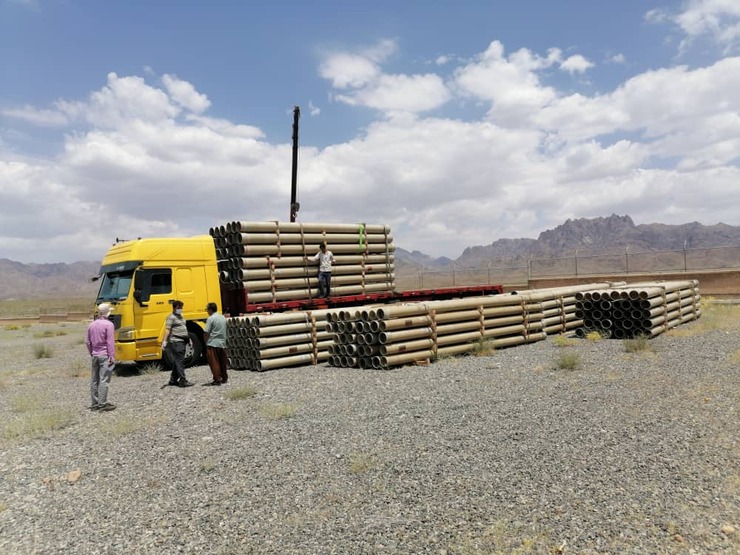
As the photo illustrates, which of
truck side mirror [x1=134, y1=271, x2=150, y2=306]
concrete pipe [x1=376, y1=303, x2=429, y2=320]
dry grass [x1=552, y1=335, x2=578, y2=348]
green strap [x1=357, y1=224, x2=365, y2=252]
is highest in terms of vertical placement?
green strap [x1=357, y1=224, x2=365, y2=252]

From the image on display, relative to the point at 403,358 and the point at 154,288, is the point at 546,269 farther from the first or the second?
the point at 154,288

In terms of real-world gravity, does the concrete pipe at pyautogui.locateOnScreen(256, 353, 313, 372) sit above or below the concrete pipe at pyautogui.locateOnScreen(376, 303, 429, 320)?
below

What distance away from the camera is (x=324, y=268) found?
15.9 m

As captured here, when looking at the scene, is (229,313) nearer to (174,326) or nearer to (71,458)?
(174,326)

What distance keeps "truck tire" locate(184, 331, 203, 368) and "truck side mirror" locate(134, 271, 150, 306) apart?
1477mm

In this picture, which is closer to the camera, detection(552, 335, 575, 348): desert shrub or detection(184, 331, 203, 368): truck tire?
detection(184, 331, 203, 368): truck tire

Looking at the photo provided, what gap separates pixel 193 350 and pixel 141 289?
81.7 inches

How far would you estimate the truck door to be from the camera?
13.5 m

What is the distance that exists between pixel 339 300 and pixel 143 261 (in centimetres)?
535

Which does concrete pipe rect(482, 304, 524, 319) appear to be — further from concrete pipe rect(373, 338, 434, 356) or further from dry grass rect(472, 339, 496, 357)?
concrete pipe rect(373, 338, 434, 356)

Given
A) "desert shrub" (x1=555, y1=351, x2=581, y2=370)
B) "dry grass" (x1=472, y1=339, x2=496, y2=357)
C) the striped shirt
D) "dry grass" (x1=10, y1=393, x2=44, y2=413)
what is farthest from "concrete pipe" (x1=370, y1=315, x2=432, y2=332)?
"dry grass" (x1=10, y1=393, x2=44, y2=413)

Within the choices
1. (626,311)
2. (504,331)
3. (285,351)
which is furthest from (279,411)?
(626,311)

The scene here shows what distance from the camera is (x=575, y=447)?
663 centimetres

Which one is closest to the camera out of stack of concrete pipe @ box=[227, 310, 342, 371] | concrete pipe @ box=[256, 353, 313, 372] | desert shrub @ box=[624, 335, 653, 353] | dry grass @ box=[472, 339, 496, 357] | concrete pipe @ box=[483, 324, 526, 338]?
desert shrub @ box=[624, 335, 653, 353]
